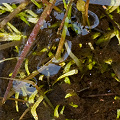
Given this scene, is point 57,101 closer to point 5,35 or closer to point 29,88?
point 29,88

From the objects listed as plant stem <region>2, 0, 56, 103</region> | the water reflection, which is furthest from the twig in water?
the water reflection

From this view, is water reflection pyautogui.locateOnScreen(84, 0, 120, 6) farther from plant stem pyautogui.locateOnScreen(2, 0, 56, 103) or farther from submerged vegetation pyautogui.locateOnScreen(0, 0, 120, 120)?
plant stem pyautogui.locateOnScreen(2, 0, 56, 103)

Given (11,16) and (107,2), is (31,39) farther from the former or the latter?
(107,2)

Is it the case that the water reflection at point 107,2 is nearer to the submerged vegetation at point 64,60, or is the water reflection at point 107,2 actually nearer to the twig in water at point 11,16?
the submerged vegetation at point 64,60

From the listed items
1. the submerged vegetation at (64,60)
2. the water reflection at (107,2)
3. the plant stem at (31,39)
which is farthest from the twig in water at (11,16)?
the water reflection at (107,2)

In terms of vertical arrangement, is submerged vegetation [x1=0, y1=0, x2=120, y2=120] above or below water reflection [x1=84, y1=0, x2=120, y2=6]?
below

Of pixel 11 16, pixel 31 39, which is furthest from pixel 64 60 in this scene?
pixel 11 16

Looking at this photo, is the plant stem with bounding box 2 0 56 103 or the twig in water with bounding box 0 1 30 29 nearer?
the plant stem with bounding box 2 0 56 103

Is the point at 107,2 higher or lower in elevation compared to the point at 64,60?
higher

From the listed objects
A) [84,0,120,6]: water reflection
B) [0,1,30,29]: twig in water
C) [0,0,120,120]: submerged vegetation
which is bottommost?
[0,0,120,120]: submerged vegetation
